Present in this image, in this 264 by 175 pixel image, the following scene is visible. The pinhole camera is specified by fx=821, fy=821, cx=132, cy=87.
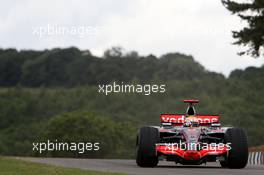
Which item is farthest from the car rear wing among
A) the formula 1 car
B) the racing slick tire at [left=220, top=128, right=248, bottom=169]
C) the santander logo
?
the racing slick tire at [left=220, top=128, right=248, bottom=169]

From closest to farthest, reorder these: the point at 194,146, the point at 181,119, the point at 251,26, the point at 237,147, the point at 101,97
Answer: the point at 237,147 → the point at 194,146 → the point at 181,119 → the point at 251,26 → the point at 101,97

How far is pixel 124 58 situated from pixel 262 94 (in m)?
17.0

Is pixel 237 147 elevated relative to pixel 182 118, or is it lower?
lower

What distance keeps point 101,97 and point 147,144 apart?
77.2 m

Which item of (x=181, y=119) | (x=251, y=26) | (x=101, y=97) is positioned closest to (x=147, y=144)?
(x=181, y=119)

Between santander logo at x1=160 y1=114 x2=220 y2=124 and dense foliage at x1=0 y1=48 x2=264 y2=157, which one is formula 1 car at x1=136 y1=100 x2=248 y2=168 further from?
dense foliage at x1=0 y1=48 x2=264 y2=157

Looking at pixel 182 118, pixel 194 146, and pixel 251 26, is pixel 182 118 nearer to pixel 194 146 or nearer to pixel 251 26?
pixel 194 146

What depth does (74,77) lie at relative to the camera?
99625 millimetres

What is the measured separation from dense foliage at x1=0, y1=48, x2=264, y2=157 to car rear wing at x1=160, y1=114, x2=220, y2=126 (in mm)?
44025

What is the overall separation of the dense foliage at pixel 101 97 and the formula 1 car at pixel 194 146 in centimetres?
4529

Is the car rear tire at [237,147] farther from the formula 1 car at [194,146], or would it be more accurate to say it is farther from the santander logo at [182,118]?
the santander logo at [182,118]

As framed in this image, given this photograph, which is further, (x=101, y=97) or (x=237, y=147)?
(x=101, y=97)

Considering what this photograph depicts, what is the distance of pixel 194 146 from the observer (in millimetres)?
21797

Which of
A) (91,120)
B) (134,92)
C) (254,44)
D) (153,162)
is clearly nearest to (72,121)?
(91,120)
